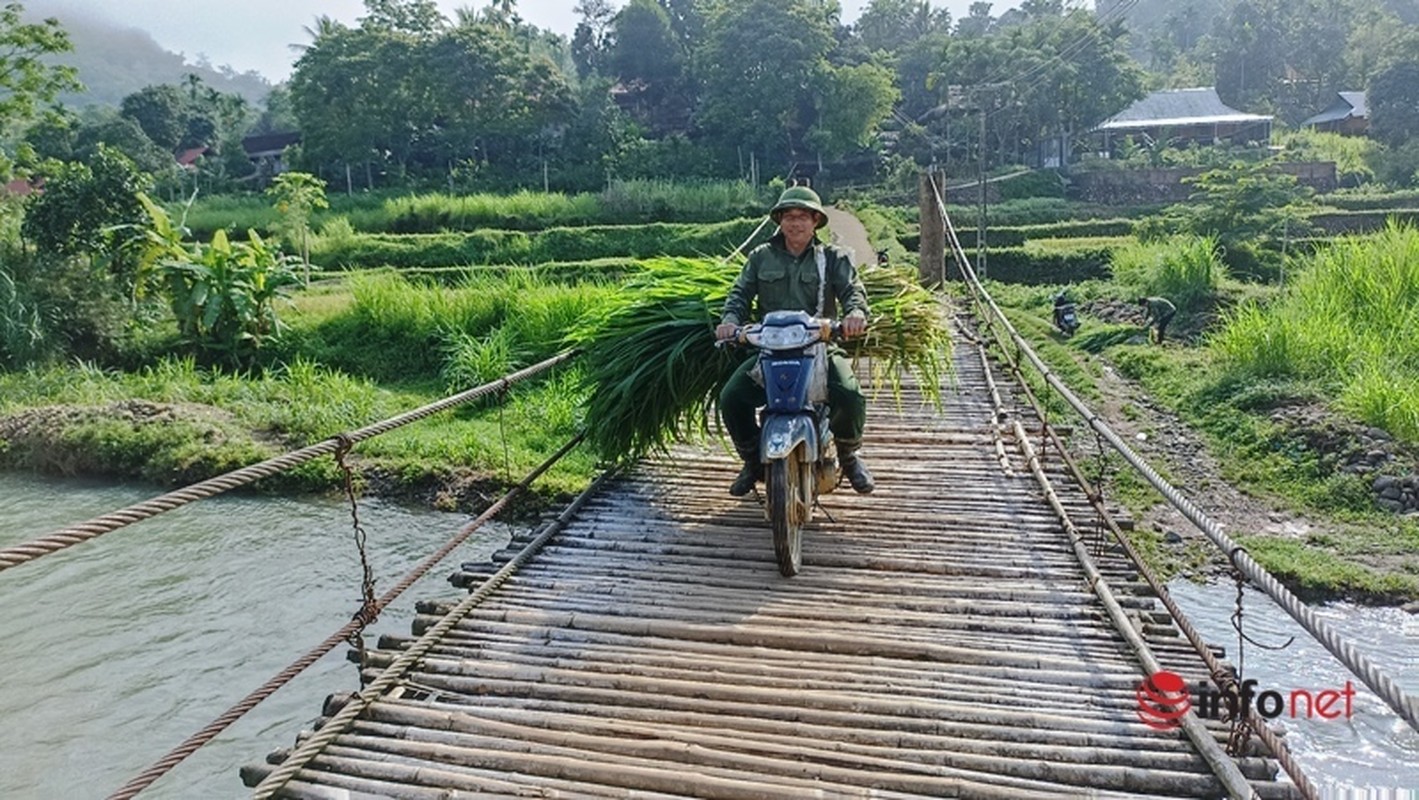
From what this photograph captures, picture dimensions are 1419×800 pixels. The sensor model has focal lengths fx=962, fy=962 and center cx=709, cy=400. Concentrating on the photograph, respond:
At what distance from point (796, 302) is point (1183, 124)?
3977 cm

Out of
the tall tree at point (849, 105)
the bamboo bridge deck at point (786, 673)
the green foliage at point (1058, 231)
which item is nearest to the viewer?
the bamboo bridge deck at point (786, 673)

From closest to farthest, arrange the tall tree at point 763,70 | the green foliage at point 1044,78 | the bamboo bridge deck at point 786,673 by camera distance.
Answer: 1. the bamboo bridge deck at point 786,673
2. the tall tree at point 763,70
3. the green foliage at point 1044,78

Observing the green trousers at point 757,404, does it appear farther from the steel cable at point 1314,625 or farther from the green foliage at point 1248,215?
the green foliage at point 1248,215

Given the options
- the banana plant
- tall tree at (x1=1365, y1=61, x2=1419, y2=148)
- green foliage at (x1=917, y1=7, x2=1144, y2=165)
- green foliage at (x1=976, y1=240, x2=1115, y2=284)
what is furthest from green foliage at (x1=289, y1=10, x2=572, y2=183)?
tall tree at (x1=1365, y1=61, x2=1419, y2=148)

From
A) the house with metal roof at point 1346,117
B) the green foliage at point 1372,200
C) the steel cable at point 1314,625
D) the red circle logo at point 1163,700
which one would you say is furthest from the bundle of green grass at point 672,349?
the house with metal roof at point 1346,117

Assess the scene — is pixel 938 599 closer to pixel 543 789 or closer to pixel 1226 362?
pixel 543 789

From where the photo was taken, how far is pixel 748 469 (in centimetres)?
409

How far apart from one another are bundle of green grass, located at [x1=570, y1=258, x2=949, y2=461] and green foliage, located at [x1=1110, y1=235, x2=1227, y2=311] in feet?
35.4

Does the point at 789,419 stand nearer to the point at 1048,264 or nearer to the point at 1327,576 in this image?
the point at 1327,576

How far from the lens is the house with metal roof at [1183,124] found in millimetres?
37656

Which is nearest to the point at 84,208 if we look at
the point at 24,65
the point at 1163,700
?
the point at 24,65

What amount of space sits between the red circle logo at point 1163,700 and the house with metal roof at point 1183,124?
3787 cm

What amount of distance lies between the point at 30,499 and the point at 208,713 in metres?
5.04

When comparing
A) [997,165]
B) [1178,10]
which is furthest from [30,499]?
[1178,10]
